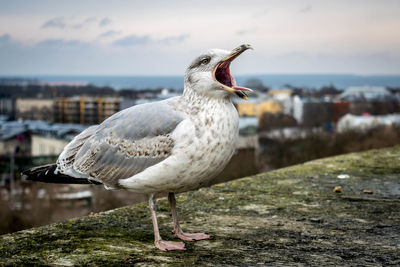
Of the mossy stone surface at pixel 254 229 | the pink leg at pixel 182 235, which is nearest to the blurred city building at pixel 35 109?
the mossy stone surface at pixel 254 229

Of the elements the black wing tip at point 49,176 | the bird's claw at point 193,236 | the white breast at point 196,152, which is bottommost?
the bird's claw at point 193,236

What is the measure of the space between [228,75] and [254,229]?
1.00 m

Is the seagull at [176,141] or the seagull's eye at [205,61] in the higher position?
the seagull's eye at [205,61]

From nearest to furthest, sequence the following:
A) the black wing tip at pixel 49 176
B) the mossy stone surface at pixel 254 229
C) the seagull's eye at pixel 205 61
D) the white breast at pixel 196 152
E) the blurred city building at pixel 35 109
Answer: the mossy stone surface at pixel 254 229
the white breast at pixel 196 152
the seagull's eye at pixel 205 61
the black wing tip at pixel 49 176
the blurred city building at pixel 35 109

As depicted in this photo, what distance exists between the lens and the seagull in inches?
123

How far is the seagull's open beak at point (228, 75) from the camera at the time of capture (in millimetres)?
3121

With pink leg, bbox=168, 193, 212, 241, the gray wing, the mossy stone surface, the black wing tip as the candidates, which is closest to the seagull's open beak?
the gray wing

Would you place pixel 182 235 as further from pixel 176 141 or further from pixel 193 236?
pixel 176 141

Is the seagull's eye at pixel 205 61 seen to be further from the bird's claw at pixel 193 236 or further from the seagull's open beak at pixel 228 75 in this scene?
the bird's claw at pixel 193 236

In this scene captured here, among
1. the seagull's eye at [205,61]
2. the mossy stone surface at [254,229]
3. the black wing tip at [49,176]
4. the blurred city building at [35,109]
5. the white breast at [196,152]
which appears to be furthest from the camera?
the blurred city building at [35,109]

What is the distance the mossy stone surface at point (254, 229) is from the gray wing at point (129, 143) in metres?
0.40

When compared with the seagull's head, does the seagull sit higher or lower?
lower

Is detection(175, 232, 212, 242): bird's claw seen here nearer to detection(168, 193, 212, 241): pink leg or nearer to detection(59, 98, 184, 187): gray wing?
detection(168, 193, 212, 241): pink leg

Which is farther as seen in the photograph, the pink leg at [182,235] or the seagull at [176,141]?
the pink leg at [182,235]
